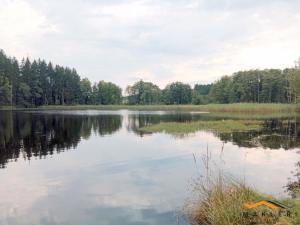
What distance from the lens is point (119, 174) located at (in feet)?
61.2

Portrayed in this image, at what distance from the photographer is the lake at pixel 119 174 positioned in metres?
12.3

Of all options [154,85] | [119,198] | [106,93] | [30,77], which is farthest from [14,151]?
Result: [154,85]

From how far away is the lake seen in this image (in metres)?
12.3

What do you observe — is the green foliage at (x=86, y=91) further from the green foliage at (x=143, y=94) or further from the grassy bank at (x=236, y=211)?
the grassy bank at (x=236, y=211)

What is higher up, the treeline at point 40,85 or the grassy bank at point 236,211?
the treeline at point 40,85

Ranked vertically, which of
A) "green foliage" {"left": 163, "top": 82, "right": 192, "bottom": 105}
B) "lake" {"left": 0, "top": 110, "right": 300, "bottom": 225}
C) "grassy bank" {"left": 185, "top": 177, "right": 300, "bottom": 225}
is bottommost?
"lake" {"left": 0, "top": 110, "right": 300, "bottom": 225}

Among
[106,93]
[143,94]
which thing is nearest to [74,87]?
[106,93]

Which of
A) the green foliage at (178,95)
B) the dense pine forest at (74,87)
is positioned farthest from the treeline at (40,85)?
the green foliage at (178,95)
